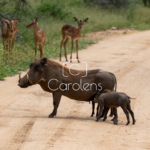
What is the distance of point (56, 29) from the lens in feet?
66.9

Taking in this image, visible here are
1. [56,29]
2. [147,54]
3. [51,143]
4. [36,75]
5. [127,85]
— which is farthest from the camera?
[56,29]

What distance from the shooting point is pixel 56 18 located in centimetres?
2327

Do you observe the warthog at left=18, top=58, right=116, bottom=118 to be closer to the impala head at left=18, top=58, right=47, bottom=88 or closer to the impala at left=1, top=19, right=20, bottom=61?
the impala head at left=18, top=58, right=47, bottom=88

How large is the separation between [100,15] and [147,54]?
42.2 feet

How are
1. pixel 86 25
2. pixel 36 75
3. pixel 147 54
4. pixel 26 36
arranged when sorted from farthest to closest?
pixel 86 25 < pixel 26 36 < pixel 147 54 < pixel 36 75

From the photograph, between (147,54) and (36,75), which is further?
(147,54)

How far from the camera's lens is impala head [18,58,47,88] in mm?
6086

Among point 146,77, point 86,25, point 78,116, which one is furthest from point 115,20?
point 78,116

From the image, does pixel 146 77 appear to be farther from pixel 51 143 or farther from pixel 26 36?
pixel 26 36

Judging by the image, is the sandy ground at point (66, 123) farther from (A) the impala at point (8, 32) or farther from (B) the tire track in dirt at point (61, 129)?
(A) the impala at point (8, 32)

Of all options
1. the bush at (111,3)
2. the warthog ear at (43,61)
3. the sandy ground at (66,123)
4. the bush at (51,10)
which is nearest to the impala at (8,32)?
the sandy ground at (66,123)

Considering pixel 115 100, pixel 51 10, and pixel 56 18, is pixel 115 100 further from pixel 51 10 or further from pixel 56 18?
pixel 51 10

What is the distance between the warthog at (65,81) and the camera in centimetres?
616

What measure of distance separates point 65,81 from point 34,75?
2.12 feet
